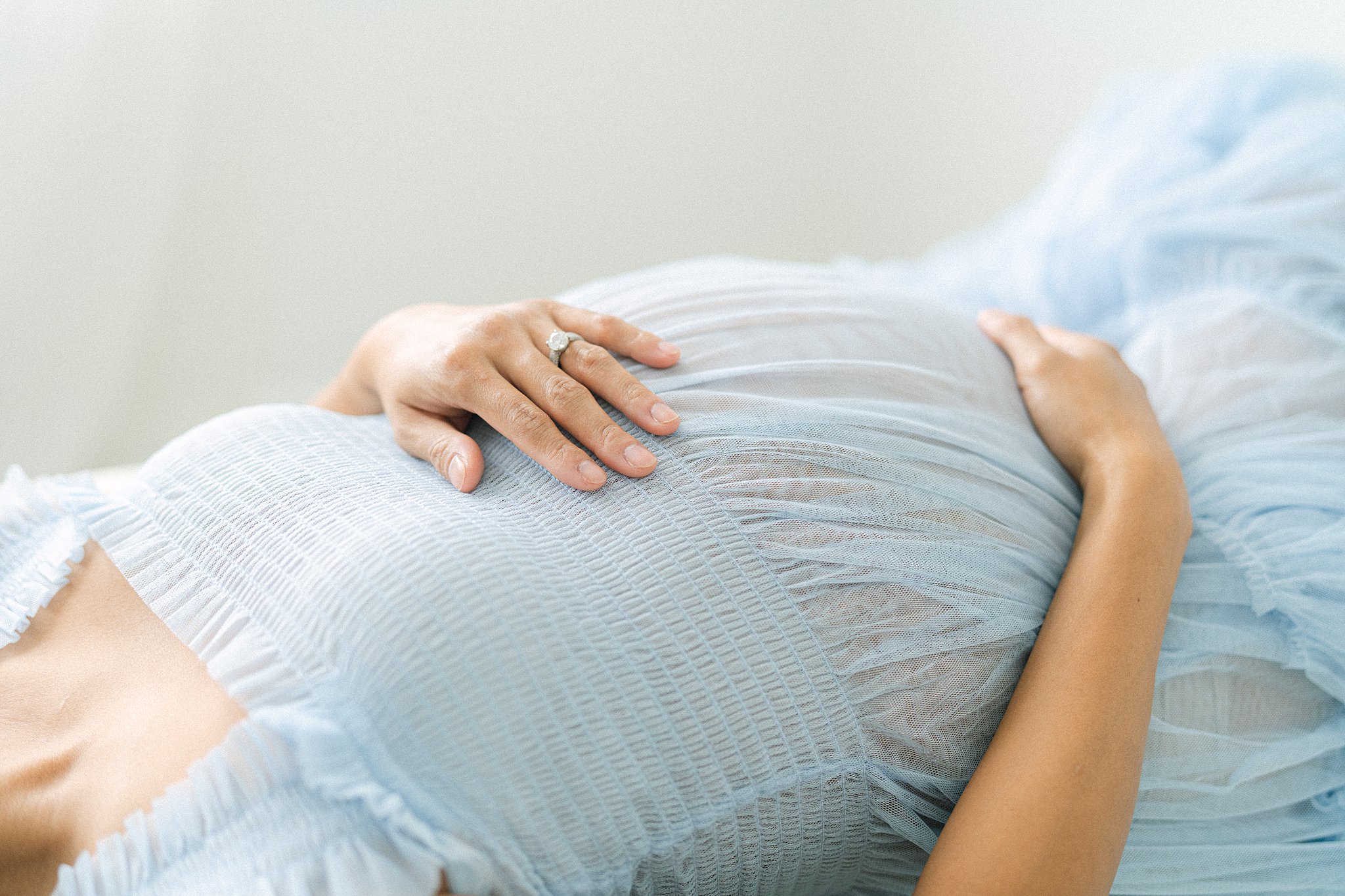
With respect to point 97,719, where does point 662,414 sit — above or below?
above

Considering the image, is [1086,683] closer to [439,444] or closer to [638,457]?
[638,457]

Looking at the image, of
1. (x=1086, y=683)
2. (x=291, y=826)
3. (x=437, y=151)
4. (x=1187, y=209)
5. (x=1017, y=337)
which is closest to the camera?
(x=291, y=826)

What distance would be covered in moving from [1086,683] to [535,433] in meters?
0.41

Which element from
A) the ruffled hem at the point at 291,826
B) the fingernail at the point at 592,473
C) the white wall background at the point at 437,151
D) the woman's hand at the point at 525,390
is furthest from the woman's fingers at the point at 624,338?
the white wall background at the point at 437,151

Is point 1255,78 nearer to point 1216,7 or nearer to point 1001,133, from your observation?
point 1216,7

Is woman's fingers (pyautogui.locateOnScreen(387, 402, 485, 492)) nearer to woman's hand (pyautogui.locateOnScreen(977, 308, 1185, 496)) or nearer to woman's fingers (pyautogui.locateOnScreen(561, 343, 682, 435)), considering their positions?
Result: woman's fingers (pyautogui.locateOnScreen(561, 343, 682, 435))

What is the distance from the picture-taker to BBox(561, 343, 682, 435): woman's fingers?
0.68m

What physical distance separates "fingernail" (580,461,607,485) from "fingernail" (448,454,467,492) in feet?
0.28

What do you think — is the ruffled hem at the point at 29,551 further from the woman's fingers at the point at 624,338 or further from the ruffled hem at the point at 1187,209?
the ruffled hem at the point at 1187,209

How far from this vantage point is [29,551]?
76 centimetres

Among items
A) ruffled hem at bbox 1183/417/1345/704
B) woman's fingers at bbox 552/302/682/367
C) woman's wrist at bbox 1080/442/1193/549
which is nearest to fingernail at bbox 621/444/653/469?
woman's fingers at bbox 552/302/682/367

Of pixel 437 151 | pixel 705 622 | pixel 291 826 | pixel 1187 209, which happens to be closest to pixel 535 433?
pixel 705 622

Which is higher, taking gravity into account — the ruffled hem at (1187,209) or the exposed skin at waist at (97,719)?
the ruffled hem at (1187,209)

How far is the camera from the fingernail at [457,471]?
0.68 metres
